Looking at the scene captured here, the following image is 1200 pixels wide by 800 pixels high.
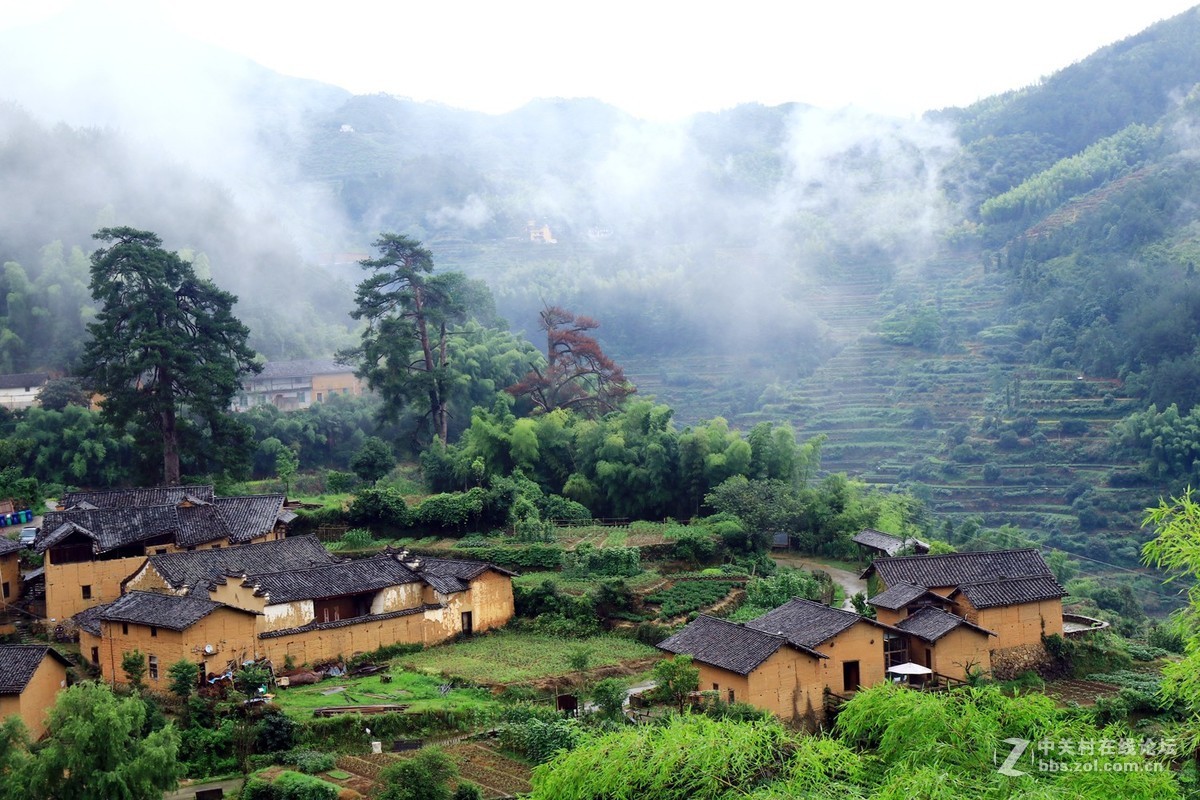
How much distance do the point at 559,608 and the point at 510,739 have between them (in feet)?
21.9

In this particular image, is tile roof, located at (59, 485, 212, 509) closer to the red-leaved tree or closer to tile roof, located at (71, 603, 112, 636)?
tile roof, located at (71, 603, 112, 636)

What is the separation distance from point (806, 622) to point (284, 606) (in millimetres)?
8796

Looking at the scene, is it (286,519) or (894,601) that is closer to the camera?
(894,601)

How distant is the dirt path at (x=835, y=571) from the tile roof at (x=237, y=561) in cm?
1012

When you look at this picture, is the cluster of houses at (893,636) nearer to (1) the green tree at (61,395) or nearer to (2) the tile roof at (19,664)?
(2) the tile roof at (19,664)

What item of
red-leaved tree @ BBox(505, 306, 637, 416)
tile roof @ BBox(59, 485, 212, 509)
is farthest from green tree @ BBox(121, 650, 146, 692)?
red-leaved tree @ BBox(505, 306, 637, 416)

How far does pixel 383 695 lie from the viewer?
793 inches

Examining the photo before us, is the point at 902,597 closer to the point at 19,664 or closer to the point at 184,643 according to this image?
the point at 184,643

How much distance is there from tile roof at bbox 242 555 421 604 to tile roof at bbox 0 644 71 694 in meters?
3.58

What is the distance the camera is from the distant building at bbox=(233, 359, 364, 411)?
1758 inches

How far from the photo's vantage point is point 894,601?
74.3 ft

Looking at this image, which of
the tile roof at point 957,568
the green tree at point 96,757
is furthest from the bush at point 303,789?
the tile roof at point 957,568

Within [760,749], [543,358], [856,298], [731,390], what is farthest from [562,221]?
[760,749]

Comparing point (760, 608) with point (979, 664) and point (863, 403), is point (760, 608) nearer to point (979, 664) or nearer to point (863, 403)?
point (979, 664)
